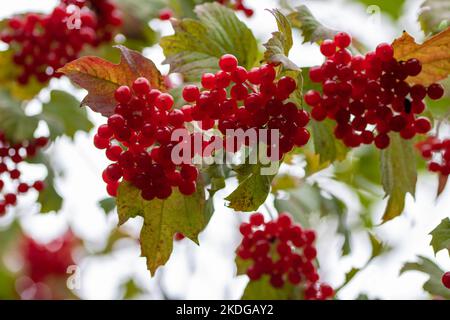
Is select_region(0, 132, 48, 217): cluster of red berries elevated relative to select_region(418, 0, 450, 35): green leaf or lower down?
lower down

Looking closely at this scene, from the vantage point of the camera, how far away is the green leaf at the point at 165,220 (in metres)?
1.50

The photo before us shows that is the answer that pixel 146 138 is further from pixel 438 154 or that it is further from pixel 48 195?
pixel 48 195

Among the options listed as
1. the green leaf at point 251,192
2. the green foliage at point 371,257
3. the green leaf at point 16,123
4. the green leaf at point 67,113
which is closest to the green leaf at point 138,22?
the green leaf at point 67,113

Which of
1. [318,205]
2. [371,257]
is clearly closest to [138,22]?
[318,205]

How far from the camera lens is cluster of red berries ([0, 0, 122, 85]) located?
2420mm

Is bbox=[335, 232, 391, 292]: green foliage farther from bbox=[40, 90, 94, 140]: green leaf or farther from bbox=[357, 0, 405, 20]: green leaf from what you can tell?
bbox=[357, 0, 405, 20]: green leaf

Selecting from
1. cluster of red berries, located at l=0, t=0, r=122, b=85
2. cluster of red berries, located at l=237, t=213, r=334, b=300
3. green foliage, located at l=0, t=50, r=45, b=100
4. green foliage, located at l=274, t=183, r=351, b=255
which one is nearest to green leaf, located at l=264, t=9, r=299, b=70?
cluster of red berries, located at l=237, t=213, r=334, b=300

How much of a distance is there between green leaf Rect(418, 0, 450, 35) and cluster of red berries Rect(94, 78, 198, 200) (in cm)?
91

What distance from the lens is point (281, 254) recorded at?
2.00 metres

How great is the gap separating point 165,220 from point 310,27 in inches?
25.2

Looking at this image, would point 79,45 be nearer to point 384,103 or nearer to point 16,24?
point 16,24

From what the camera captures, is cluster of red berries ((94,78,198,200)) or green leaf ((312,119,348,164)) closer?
cluster of red berries ((94,78,198,200))

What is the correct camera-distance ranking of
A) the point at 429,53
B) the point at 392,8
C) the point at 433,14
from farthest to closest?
the point at 392,8
the point at 433,14
the point at 429,53

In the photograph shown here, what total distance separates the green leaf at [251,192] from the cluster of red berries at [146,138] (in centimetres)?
11
